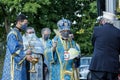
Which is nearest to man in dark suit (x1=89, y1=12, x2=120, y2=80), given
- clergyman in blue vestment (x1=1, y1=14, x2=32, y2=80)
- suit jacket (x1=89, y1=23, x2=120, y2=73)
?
suit jacket (x1=89, y1=23, x2=120, y2=73)

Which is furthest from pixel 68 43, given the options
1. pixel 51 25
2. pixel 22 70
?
pixel 51 25

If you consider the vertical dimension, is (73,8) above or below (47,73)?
above

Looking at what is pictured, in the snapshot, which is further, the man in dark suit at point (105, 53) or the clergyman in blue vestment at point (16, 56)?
the clergyman in blue vestment at point (16, 56)

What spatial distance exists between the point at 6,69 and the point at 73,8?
16.6m

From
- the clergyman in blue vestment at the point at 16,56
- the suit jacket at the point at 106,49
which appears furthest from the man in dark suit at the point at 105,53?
the clergyman in blue vestment at the point at 16,56

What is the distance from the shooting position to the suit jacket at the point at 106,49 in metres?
8.44

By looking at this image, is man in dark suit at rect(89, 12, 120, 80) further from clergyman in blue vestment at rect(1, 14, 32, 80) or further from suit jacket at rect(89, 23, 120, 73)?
clergyman in blue vestment at rect(1, 14, 32, 80)

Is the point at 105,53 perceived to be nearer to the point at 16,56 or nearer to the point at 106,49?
the point at 106,49

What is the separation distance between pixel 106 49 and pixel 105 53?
0.21ft

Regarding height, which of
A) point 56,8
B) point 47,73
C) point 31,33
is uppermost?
point 56,8

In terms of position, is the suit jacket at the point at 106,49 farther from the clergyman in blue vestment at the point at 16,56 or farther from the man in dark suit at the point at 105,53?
the clergyman in blue vestment at the point at 16,56

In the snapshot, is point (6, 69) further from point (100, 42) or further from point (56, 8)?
point (56, 8)

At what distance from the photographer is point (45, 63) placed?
39.8 feet

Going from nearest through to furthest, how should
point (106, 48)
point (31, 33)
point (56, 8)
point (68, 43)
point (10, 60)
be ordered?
1. point (106, 48)
2. point (10, 60)
3. point (68, 43)
4. point (31, 33)
5. point (56, 8)
